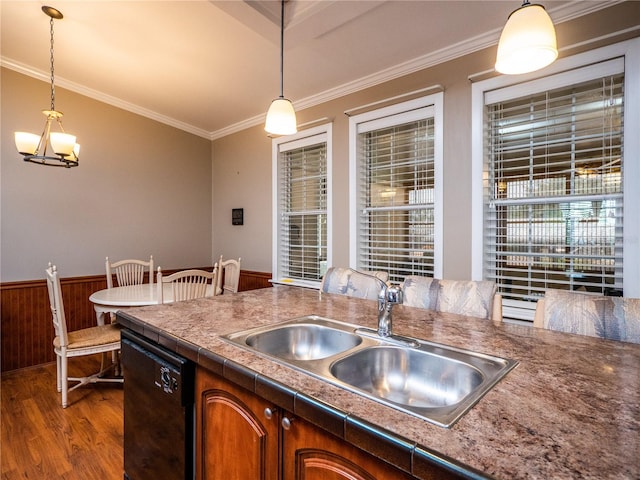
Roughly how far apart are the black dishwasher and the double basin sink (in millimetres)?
265

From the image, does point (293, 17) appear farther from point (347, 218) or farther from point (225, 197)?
point (225, 197)

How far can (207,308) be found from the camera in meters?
1.62

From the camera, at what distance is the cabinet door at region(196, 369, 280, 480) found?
0.93m

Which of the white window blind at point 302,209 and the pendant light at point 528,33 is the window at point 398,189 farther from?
the pendant light at point 528,33

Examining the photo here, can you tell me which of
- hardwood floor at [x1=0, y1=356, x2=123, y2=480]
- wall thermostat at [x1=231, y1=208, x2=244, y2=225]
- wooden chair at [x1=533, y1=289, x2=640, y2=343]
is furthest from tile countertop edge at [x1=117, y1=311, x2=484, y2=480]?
wall thermostat at [x1=231, y1=208, x2=244, y2=225]

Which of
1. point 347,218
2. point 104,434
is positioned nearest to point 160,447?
point 104,434

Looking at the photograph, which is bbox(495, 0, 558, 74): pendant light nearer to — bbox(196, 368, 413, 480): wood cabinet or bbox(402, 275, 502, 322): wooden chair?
bbox(402, 275, 502, 322): wooden chair

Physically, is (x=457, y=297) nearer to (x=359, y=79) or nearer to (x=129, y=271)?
(x=359, y=79)

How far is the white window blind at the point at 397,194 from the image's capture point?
276 centimetres

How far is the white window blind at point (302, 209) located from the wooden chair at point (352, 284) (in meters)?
1.27

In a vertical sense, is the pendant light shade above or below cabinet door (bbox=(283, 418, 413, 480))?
above

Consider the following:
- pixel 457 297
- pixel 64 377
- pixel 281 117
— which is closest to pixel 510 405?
pixel 457 297

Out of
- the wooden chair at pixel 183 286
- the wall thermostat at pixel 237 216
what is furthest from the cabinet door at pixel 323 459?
the wall thermostat at pixel 237 216

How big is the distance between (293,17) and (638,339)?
2367 mm
